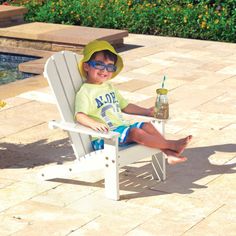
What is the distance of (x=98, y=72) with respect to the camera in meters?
7.30

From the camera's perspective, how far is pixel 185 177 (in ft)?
24.6

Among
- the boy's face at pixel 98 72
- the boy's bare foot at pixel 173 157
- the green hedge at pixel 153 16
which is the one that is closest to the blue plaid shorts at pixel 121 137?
the boy's bare foot at pixel 173 157

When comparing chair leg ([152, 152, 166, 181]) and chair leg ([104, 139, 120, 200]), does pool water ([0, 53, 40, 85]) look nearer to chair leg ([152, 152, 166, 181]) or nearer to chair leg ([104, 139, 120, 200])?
chair leg ([152, 152, 166, 181])

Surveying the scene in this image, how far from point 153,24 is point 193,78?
12.8 feet

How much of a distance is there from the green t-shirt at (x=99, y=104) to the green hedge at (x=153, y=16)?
755 centimetres

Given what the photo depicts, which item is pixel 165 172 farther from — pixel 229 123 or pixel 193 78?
pixel 193 78

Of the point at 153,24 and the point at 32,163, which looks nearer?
the point at 32,163

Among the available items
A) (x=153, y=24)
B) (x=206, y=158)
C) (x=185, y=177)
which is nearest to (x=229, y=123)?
(x=206, y=158)

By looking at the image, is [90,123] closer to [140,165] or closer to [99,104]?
[99,104]

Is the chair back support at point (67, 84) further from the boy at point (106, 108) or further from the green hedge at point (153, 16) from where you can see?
the green hedge at point (153, 16)

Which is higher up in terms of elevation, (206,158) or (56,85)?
(56,85)

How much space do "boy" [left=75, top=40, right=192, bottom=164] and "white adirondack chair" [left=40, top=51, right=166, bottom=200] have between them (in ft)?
0.33

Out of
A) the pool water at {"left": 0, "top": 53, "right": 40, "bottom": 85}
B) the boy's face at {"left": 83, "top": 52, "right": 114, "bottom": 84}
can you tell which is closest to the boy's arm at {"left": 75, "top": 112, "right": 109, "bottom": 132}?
the boy's face at {"left": 83, "top": 52, "right": 114, "bottom": 84}

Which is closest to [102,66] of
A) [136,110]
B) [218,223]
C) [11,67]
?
[136,110]
